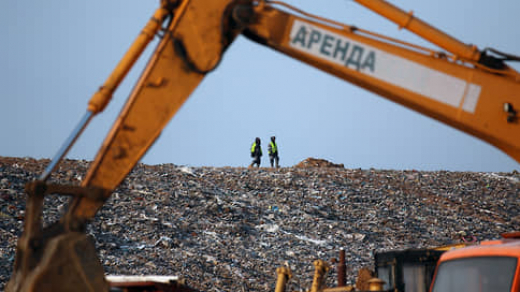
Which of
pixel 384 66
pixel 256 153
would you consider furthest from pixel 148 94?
pixel 256 153

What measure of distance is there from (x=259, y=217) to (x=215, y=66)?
41.0ft

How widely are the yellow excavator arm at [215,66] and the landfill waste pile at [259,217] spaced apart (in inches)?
317

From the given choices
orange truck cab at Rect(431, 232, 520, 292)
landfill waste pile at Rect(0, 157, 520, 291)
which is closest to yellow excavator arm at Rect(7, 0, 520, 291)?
orange truck cab at Rect(431, 232, 520, 292)

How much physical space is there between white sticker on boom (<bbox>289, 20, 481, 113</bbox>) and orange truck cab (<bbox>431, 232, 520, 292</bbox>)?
1.79 m

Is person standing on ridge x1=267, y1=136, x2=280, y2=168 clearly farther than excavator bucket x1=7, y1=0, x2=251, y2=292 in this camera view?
Yes

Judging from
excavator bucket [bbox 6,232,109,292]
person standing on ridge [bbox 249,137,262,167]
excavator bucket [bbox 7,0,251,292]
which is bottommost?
excavator bucket [bbox 6,232,109,292]

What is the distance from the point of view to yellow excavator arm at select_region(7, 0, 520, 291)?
611 cm

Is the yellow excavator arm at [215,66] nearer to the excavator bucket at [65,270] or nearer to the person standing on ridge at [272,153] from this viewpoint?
the excavator bucket at [65,270]

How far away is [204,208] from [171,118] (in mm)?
12327

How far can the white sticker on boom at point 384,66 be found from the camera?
6.20 meters

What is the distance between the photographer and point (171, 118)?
21.4 ft

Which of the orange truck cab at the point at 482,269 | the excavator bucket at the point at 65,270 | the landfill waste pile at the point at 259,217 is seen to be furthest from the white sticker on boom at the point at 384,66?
the landfill waste pile at the point at 259,217

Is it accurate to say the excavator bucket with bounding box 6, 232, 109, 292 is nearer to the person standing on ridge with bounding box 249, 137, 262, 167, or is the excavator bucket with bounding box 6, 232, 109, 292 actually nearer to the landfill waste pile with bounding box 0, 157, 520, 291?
the landfill waste pile with bounding box 0, 157, 520, 291

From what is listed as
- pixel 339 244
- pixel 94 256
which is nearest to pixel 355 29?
pixel 94 256
